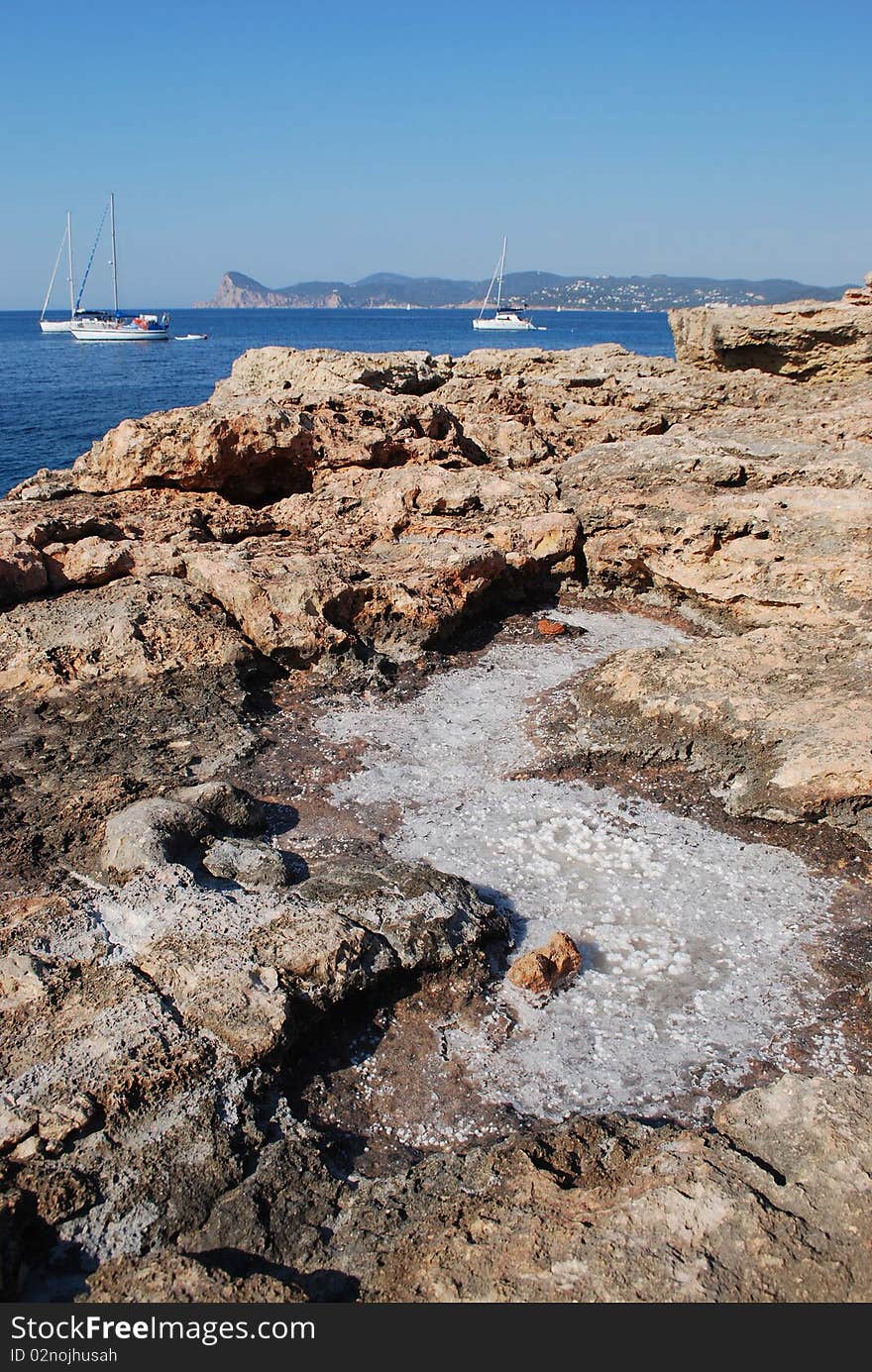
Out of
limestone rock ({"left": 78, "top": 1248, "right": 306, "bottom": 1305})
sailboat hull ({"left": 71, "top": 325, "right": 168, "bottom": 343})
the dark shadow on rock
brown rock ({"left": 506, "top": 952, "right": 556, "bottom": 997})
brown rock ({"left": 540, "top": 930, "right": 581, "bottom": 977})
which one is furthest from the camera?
sailboat hull ({"left": 71, "top": 325, "right": 168, "bottom": 343})

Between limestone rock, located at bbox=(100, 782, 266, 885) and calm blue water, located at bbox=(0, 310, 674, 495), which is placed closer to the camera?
limestone rock, located at bbox=(100, 782, 266, 885)

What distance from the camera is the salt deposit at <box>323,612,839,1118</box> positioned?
470 centimetres

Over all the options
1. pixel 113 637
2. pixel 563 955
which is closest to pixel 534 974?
pixel 563 955

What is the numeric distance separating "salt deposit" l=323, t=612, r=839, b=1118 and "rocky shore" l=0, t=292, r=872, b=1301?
0.17 meters

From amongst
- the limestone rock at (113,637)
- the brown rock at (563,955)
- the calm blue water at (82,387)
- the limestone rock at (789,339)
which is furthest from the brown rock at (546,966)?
the calm blue water at (82,387)

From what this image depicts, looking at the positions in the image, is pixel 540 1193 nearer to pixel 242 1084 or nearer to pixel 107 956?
pixel 242 1084

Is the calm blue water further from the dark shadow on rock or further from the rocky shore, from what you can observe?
the dark shadow on rock

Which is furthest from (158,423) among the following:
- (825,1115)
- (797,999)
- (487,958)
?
(825,1115)

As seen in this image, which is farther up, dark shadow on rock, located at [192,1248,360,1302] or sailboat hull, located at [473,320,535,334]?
sailboat hull, located at [473,320,535,334]

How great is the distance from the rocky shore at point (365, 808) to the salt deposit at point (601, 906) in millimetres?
169

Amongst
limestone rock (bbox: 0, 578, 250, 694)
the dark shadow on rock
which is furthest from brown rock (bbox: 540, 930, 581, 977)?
limestone rock (bbox: 0, 578, 250, 694)

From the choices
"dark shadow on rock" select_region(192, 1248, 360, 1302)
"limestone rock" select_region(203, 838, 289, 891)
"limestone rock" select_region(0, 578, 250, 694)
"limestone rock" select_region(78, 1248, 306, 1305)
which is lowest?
"dark shadow on rock" select_region(192, 1248, 360, 1302)

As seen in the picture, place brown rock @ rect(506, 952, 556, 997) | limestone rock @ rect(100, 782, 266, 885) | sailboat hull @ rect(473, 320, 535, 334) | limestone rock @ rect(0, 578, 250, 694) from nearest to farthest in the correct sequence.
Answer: brown rock @ rect(506, 952, 556, 997) → limestone rock @ rect(100, 782, 266, 885) → limestone rock @ rect(0, 578, 250, 694) → sailboat hull @ rect(473, 320, 535, 334)

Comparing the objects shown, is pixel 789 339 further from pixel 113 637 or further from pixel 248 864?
pixel 248 864
